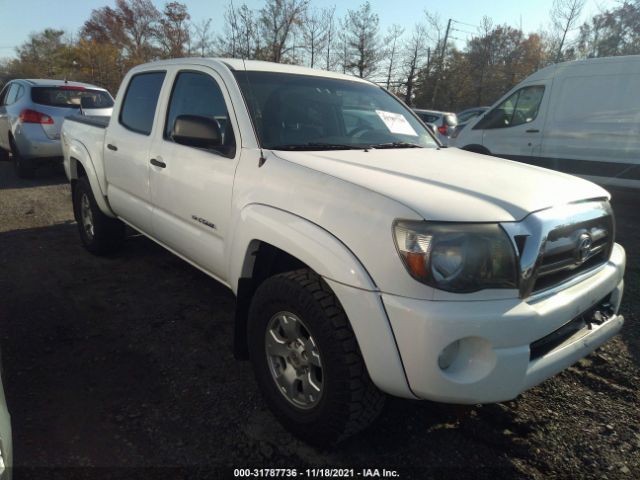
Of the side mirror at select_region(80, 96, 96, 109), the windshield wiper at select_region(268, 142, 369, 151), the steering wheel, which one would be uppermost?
the steering wheel

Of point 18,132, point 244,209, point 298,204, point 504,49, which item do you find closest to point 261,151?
point 244,209

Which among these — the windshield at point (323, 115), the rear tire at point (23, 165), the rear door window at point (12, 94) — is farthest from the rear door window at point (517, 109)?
the rear door window at point (12, 94)

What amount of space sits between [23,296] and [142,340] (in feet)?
4.56

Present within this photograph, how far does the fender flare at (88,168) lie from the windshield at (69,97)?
4.45 metres

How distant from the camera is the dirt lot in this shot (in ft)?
7.06

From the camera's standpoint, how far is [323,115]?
9.84ft

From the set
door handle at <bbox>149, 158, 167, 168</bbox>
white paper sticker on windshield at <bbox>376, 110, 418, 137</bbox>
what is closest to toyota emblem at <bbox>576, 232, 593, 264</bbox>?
white paper sticker on windshield at <bbox>376, 110, 418, 137</bbox>

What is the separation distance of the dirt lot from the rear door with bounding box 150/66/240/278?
2.13 feet

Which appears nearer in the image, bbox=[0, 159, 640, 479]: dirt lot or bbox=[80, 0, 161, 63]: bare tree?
bbox=[0, 159, 640, 479]: dirt lot

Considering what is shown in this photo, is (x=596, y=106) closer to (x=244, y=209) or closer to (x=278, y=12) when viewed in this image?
(x=244, y=209)

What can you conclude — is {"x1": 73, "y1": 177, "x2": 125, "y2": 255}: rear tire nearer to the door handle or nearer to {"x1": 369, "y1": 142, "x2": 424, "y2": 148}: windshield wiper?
the door handle

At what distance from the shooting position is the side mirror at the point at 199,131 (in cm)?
257

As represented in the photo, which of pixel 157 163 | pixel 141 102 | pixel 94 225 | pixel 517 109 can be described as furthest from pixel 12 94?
pixel 517 109

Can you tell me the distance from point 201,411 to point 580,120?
7091 mm
